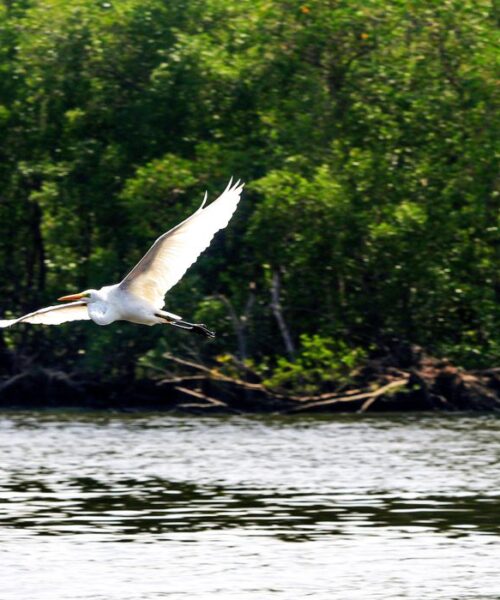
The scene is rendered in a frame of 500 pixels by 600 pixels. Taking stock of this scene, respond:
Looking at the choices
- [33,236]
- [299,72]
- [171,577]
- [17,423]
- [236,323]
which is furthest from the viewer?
[33,236]

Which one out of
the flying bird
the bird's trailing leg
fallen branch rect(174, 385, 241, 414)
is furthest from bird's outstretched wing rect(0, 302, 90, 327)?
fallen branch rect(174, 385, 241, 414)

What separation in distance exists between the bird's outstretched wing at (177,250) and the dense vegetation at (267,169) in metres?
14.3

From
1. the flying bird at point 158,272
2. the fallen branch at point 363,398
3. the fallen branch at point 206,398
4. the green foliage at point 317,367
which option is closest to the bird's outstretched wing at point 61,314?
the flying bird at point 158,272

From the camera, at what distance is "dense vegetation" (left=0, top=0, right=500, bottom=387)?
3091 centimetres

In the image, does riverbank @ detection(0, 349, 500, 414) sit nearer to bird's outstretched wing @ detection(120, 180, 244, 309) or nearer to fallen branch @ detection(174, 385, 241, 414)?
fallen branch @ detection(174, 385, 241, 414)

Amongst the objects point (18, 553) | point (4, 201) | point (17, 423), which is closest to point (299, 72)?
point (4, 201)

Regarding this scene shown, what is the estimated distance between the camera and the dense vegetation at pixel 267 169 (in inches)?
1217

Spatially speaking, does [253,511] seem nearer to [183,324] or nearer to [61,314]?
[61,314]

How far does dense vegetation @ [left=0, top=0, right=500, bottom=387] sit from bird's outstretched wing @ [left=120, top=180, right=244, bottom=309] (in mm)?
14271

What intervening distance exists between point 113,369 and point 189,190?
3.78 m

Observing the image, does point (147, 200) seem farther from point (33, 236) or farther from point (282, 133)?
point (33, 236)

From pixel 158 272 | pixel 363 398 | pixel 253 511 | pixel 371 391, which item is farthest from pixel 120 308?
pixel 371 391

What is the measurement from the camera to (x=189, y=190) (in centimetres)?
3194

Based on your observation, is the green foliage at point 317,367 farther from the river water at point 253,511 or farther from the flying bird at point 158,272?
the flying bird at point 158,272
